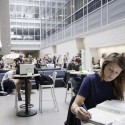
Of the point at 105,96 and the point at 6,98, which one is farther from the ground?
the point at 105,96

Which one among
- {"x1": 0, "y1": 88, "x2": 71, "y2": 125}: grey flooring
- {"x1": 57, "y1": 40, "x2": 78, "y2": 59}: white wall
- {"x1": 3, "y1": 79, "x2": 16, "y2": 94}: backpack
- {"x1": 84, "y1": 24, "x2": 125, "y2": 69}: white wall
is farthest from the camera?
{"x1": 57, "y1": 40, "x2": 78, "y2": 59}: white wall

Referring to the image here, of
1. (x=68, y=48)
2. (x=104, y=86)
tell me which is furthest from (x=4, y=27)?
(x=104, y=86)

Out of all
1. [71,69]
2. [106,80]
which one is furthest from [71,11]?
[106,80]

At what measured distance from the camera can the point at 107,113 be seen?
125 centimetres

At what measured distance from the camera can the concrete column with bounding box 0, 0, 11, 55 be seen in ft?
67.8

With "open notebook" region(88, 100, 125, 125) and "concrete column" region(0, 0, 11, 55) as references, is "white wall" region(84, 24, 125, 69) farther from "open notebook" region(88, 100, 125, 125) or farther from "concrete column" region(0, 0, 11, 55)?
"concrete column" region(0, 0, 11, 55)

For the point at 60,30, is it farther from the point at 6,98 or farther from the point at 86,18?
the point at 6,98

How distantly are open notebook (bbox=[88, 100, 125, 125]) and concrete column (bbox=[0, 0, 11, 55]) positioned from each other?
2013 centimetres

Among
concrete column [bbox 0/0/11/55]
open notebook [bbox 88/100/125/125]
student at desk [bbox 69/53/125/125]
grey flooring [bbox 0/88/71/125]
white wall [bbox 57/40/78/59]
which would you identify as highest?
concrete column [bbox 0/0/11/55]

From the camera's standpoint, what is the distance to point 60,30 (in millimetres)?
20109

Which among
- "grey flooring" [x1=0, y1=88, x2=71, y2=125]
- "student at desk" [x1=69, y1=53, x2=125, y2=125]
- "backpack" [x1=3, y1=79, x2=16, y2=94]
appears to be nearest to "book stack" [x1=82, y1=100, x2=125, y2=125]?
"student at desk" [x1=69, y1=53, x2=125, y2=125]

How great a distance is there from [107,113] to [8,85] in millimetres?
6439

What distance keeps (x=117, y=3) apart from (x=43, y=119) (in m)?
7.47

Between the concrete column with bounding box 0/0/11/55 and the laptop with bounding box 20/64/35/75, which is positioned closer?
the laptop with bounding box 20/64/35/75
